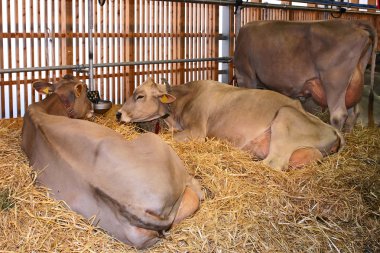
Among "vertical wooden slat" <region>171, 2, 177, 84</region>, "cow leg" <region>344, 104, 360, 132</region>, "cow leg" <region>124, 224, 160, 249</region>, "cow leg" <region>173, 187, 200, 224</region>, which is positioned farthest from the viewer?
"vertical wooden slat" <region>171, 2, 177, 84</region>

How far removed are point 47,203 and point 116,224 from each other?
580mm

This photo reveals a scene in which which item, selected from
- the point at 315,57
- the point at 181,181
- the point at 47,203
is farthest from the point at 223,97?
the point at 47,203

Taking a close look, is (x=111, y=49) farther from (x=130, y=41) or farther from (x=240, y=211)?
(x=240, y=211)

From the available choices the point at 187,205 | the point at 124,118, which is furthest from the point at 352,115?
the point at 187,205

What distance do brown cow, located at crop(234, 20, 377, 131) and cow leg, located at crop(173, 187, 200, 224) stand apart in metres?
3.10

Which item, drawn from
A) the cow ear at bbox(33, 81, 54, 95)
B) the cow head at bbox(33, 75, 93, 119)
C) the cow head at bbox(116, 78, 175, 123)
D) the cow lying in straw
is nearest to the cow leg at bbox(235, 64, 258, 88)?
the cow lying in straw

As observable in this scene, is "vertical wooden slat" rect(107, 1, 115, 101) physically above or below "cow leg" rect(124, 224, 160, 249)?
above

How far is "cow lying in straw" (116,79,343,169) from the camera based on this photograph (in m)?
5.46

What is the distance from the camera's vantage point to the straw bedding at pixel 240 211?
3707mm

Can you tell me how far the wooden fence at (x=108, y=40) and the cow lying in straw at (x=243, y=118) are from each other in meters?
1.92

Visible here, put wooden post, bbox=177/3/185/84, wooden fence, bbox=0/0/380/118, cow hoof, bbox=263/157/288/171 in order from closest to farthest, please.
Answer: cow hoof, bbox=263/157/288/171 → wooden fence, bbox=0/0/380/118 → wooden post, bbox=177/3/185/84

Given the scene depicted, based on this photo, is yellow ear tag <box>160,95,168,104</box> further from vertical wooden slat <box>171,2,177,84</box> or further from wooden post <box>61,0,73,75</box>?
vertical wooden slat <box>171,2,177,84</box>

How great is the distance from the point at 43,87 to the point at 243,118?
6.64 ft

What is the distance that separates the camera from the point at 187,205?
159 inches
